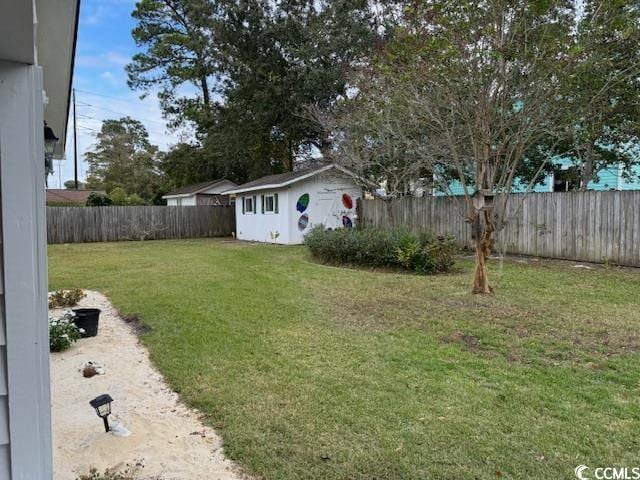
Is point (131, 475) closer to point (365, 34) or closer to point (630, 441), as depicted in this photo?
point (630, 441)

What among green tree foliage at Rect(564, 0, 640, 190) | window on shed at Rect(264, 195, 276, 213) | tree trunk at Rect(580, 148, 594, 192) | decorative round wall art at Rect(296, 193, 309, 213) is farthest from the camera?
window on shed at Rect(264, 195, 276, 213)

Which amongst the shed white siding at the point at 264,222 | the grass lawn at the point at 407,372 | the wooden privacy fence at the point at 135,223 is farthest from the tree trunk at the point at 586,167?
the wooden privacy fence at the point at 135,223

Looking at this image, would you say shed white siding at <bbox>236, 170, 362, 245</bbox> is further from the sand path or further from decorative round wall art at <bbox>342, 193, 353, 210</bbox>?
the sand path

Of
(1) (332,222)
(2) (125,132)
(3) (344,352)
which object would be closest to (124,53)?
(1) (332,222)

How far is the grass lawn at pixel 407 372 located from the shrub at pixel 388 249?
4.76ft

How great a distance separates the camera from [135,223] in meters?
19.9

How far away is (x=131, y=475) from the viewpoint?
7.68 ft

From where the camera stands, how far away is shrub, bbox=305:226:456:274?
9.05 meters

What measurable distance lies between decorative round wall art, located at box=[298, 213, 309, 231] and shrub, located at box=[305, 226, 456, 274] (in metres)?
5.03

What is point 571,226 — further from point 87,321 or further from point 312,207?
point 87,321

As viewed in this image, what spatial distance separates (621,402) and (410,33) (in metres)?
5.33

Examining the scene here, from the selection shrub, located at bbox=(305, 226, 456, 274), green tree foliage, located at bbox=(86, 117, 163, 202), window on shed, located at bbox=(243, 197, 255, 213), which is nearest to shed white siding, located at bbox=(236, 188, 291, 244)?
window on shed, located at bbox=(243, 197, 255, 213)

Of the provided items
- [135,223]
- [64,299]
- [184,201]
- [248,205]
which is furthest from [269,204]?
[64,299]

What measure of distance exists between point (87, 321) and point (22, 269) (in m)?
3.91
